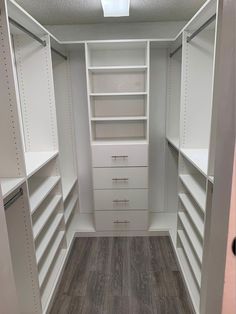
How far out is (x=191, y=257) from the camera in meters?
2.02

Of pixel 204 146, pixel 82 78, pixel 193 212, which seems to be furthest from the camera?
pixel 82 78

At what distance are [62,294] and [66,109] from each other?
193 centimetres

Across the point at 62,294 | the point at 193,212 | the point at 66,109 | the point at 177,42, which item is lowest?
the point at 62,294

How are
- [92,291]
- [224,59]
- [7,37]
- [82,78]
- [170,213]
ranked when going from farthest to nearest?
[170,213] < [82,78] < [92,291] < [7,37] < [224,59]

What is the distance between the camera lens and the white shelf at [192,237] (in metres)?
1.76

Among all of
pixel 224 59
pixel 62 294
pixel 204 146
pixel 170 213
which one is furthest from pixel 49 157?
pixel 170 213

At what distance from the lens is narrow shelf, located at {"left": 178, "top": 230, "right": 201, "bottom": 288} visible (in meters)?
1.83

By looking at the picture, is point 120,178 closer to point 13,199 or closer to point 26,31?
point 13,199

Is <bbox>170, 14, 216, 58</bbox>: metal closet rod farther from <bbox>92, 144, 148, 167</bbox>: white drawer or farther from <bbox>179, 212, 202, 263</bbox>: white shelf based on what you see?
<bbox>179, 212, 202, 263</bbox>: white shelf

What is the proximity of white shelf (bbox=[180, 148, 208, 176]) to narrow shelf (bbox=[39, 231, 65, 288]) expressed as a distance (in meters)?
1.38

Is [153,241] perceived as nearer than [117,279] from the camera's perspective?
No

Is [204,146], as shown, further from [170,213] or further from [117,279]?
[117,279]

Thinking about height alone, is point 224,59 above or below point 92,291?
above

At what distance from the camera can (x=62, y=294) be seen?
2.06 m
